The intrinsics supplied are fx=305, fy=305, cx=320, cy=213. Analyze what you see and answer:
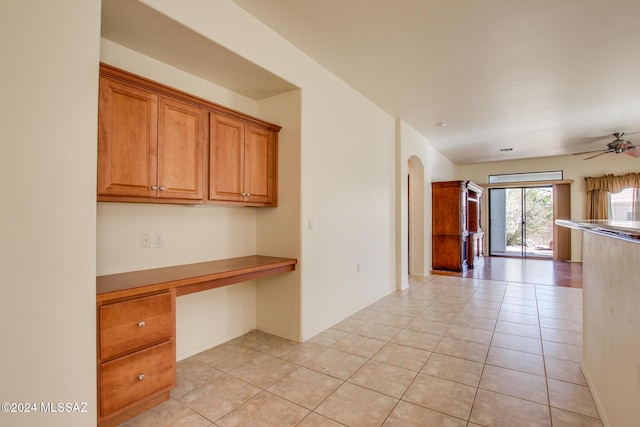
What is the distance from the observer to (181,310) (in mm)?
2670

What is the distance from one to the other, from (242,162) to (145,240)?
40.9 inches

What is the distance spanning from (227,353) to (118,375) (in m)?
1.13

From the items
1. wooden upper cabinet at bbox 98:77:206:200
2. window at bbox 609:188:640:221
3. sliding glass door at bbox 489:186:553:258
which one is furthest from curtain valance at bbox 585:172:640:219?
wooden upper cabinet at bbox 98:77:206:200

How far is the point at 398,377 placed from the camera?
7.82ft

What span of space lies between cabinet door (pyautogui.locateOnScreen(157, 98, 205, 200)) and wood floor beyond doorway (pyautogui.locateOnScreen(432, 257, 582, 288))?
18.8 ft

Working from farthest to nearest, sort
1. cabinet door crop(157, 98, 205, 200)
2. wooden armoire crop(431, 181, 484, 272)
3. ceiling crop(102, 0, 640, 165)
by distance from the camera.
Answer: wooden armoire crop(431, 181, 484, 272), ceiling crop(102, 0, 640, 165), cabinet door crop(157, 98, 205, 200)

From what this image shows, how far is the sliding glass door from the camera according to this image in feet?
29.5

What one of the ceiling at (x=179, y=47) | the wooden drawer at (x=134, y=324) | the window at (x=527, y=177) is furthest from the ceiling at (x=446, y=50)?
the window at (x=527, y=177)

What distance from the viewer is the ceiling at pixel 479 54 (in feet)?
8.07

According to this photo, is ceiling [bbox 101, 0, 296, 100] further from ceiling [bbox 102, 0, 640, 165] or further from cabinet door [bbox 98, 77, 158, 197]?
cabinet door [bbox 98, 77, 158, 197]

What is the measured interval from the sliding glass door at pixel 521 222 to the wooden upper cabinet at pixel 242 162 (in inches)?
345

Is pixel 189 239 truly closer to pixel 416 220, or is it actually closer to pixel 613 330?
pixel 613 330

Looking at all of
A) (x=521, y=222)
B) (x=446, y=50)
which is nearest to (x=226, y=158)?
(x=446, y=50)

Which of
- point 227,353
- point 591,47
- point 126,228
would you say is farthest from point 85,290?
point 591,47
